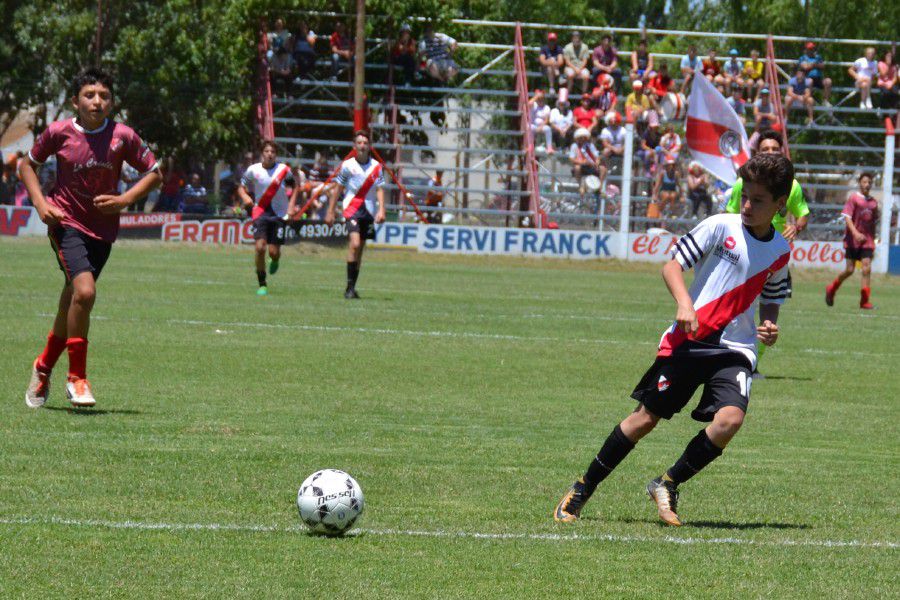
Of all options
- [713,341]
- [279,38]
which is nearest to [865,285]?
[713,341]

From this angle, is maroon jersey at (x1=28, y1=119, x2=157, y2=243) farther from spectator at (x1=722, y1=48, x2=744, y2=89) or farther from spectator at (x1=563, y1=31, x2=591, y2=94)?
spectator at (x1=722, y1=48, x2=744, y2=89)

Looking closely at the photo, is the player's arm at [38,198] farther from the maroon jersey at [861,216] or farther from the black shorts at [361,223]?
the maroon jersey at [861,216]

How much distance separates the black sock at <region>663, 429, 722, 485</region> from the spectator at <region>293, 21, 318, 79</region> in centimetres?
3090

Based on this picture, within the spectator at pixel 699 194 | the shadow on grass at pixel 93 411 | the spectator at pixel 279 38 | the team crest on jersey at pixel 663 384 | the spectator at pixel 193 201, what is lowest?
the spectator at pixel 193 201

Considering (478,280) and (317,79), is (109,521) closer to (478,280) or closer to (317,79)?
(478,280)

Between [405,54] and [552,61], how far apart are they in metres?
3.75

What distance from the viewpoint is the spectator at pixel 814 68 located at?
37.9m

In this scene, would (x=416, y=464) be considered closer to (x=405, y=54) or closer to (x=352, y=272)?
(x=352, y=272)

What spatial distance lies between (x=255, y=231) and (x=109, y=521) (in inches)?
575

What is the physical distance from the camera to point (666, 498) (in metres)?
6.61

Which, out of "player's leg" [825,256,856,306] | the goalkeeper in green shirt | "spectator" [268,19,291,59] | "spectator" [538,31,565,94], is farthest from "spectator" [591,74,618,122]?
the goalkeeper in green shirt

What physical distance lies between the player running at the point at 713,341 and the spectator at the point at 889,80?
110 feet

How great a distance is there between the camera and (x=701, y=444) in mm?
6613

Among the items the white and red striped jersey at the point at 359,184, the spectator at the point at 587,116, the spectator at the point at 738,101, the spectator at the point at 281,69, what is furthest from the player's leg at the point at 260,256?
the spectator at the point at 738,101
